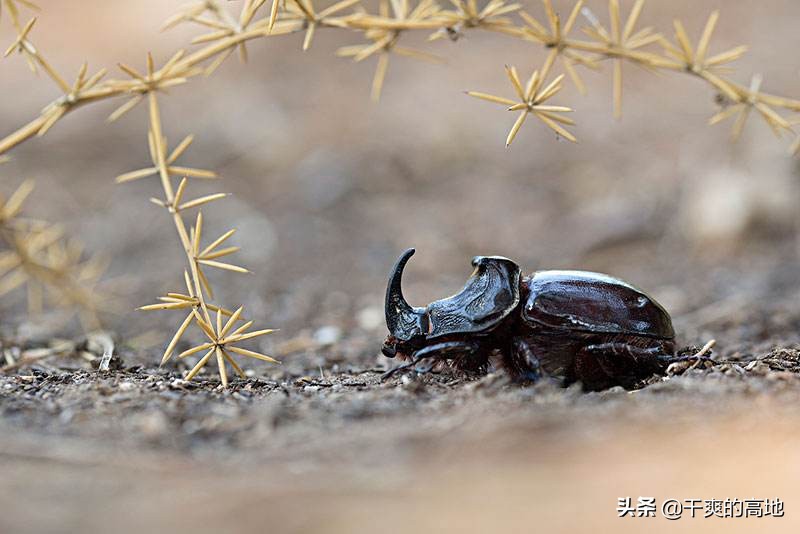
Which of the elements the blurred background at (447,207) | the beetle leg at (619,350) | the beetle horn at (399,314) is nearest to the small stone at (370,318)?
the blurred background at (447,207)

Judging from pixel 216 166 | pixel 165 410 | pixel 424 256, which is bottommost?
pixel 165 410

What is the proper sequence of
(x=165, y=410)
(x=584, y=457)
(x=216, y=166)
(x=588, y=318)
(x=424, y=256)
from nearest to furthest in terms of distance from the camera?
(x=584, y=457), (x=165, y=410), (x=588, y=318), (x=424, y=256), (x=216, y=166)

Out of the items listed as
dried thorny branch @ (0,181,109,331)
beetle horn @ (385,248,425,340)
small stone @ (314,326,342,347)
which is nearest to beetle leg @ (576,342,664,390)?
beetle horn @ (385,248,425,340)

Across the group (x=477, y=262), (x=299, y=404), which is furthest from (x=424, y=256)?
(x=299, y=404)

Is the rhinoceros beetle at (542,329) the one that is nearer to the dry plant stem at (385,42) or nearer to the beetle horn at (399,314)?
the beetle horn at (399,314)

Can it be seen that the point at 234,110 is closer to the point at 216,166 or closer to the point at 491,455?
the point at 216,166

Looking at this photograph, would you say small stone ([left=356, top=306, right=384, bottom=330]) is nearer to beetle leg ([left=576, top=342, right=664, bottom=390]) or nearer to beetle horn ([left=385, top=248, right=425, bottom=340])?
beetle horn ([left=385, top=248, right=425, bottom=340])

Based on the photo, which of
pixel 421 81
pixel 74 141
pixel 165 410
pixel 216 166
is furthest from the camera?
pixel 421 81

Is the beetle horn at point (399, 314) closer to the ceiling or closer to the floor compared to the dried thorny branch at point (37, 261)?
closer to the floor
